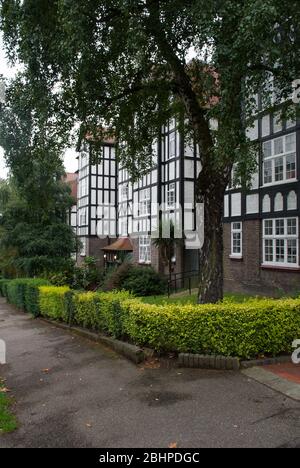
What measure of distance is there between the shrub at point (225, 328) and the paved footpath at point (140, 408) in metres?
0.54

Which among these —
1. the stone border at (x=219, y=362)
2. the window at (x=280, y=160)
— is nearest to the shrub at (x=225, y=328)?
the stone border at (x=219, y=362)

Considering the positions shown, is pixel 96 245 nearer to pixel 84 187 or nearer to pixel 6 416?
pixel 84 187

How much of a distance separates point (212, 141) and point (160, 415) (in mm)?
6212

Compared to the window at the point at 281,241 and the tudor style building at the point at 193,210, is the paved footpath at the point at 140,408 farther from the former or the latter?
the window at the point at 281,241

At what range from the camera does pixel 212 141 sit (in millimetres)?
9062

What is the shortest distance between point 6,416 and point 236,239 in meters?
13.2

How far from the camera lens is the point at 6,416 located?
16.6ft

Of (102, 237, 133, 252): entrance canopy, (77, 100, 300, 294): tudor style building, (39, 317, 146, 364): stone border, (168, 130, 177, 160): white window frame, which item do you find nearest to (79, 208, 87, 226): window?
(77, 100, 300, 294): tudor style building

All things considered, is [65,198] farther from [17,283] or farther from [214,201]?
[214,201]

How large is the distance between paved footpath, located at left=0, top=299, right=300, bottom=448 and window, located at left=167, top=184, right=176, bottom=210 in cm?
1432

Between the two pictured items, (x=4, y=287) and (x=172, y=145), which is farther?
(x=4, y=287)

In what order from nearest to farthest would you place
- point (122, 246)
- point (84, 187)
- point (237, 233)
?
point (237, 233)
point (122, 246)
point (84, 187)

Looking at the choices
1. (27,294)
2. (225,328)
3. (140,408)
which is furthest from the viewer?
(27,294)

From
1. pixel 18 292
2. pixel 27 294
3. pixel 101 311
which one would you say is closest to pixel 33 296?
pixel 27 294
